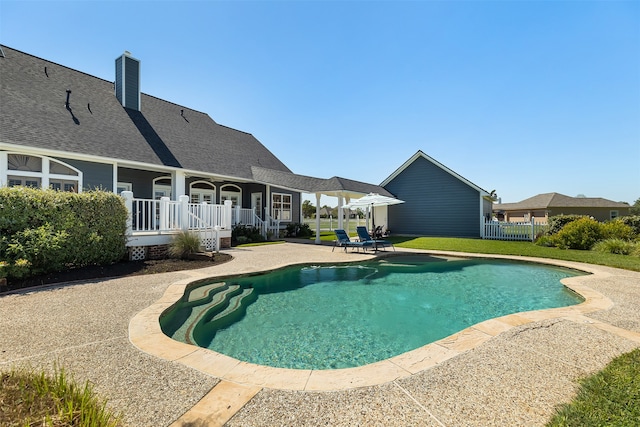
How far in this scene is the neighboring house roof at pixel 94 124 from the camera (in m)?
10.4

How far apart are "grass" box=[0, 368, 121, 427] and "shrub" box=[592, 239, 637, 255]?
16.7 m

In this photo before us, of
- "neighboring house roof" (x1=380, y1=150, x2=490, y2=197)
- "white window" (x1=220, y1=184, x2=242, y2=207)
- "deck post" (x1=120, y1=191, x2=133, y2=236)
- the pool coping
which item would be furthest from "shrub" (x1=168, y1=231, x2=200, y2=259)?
"neighboring house roof" (x1=380, y1=150, x2=490, y2=197)

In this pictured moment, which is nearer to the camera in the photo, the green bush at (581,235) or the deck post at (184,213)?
the deck post at (184,213)

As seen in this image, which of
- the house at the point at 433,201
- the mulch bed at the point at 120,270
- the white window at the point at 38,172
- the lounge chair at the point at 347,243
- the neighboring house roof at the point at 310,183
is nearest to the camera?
the mulch bed at the point at 120,270

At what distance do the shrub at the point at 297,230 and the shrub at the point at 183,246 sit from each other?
9886mm

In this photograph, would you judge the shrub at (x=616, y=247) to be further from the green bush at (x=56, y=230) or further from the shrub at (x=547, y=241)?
the green bush at (x=56, y=230)

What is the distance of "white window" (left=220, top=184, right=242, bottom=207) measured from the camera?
720 inches

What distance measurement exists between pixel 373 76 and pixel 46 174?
14.6 metres

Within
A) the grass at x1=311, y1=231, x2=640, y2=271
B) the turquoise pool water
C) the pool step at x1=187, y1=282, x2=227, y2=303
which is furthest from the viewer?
the grass at x1=311, y1=231, x2=640, y2=271

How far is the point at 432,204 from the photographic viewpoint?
20516mm

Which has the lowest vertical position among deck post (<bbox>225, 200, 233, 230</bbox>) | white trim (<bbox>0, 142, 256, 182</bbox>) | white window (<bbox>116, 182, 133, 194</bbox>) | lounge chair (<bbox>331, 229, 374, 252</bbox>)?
lounge chair (<bbox>331, 229, 374, 252</bbox>)

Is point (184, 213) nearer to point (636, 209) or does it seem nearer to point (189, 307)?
point (189, 307)

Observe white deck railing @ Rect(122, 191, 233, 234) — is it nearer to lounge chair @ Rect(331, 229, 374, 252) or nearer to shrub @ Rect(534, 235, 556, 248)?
lounge chair @ Rect(331, 229, 374, 252)

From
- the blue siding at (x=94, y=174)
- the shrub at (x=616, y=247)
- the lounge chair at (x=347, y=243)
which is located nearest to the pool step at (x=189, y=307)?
the lounge chair at (x=347, y=243)
